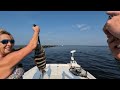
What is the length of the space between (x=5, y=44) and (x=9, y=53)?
15 centimetres

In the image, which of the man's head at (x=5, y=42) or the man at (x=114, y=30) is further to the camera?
the man's head at (x=5, y=42)

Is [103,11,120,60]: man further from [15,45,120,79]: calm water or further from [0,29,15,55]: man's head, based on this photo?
[15,45,120,79]: calm water

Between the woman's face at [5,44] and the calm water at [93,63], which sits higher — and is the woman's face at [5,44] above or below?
above

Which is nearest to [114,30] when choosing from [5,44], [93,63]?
[5,44]

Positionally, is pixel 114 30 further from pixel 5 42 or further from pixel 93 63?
pixel 93 63

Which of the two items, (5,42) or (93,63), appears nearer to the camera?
(5,42)

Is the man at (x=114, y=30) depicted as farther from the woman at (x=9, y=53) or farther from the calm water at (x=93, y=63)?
the calm water at (x=93, y=63)

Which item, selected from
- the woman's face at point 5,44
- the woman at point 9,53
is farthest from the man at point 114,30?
the woman's face at point 5,44

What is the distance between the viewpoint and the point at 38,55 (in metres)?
2.87

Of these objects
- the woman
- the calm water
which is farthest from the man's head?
the calm water

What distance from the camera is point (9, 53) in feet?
7.40

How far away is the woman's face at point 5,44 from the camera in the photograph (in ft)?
7.53
